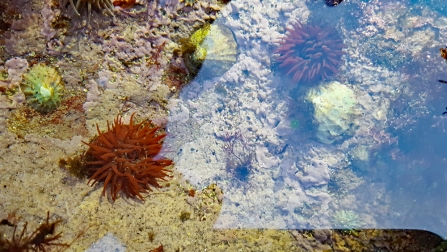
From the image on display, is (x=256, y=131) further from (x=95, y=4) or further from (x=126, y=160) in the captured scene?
(x=95, y=4)

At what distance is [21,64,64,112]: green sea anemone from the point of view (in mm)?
3695

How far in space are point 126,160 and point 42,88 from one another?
134cm

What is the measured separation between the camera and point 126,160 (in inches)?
139

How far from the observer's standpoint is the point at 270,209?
13.8ft

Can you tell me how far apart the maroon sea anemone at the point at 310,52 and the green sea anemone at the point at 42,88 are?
10.1 ft

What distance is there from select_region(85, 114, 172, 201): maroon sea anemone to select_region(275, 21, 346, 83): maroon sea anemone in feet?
7.27

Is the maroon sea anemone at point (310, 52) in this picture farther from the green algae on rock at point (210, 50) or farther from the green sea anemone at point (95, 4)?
the green sea anemone at point (95, 4)

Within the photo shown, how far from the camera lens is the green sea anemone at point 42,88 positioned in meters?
3.70

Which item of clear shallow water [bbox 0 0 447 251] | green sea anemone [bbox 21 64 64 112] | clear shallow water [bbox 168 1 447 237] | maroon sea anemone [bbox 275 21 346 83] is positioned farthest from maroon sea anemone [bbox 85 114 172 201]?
maroon sea anemone [bbox 275 21 346 83]

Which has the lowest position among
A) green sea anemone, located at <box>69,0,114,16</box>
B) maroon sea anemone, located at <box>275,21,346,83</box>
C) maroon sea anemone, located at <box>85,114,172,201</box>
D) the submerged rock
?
maroon sea anemone, located at <box>85,114,172,201</box>

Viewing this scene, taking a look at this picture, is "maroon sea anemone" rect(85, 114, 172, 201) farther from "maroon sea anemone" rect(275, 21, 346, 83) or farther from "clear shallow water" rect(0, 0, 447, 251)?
"maroon sea anemone" rect(275, 21, 346, 83)

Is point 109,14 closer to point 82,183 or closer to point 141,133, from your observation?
point 141,133

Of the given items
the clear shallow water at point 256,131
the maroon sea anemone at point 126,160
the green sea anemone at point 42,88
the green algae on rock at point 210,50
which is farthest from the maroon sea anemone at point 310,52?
the green sea anemone at point 42,88

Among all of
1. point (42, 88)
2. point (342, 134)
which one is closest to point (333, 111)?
point (342, 134)
